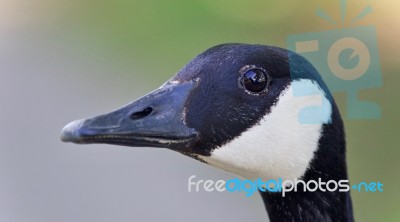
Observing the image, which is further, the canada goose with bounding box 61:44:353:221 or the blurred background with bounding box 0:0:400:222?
the blurred background with bounding box 0:0:400:222

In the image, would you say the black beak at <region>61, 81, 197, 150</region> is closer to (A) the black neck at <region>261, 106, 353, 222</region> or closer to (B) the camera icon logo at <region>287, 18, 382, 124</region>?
(A) the black neck at <region>261, 106, 353, 222</region>

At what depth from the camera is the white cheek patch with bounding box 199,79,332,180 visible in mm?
996

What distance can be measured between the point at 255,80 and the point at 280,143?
0.13 meters

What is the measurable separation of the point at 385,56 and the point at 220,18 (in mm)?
649

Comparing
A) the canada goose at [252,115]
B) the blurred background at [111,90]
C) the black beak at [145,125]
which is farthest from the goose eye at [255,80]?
the blurred background at [111,90]

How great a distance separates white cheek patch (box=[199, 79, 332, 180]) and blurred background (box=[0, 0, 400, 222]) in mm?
1114

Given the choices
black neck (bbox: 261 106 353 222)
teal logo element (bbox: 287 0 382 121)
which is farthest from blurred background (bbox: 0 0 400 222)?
black neck (bbox: 261 106 353 222)

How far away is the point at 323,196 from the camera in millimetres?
1072

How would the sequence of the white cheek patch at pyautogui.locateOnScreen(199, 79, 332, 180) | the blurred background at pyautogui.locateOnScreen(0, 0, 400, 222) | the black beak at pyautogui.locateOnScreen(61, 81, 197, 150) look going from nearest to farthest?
the black beak at pyautogui.locateOnScreen(61, 81, 197, 150) < the white cheek patch at pyautogui.locateOnScreen(199, 79, 332, 180) < the blurred background at pyautogui.locateOnScreen(0, 0, 400, 222)

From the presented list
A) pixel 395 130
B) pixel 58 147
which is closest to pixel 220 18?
pixel 395 130

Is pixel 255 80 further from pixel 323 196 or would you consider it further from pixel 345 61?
pixel 345 61

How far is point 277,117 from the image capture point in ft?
3.31

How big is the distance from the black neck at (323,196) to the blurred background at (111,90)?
1075mm

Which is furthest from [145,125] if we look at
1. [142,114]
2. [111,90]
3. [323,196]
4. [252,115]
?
[111,90]
